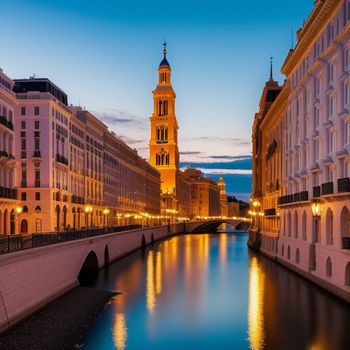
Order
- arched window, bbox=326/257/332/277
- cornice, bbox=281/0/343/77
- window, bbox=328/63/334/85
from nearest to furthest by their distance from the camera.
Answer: cornice, bbox=281/0/343/77 < arched window, bbox=326/257/332/277 < window, bbox=328/63/334/85

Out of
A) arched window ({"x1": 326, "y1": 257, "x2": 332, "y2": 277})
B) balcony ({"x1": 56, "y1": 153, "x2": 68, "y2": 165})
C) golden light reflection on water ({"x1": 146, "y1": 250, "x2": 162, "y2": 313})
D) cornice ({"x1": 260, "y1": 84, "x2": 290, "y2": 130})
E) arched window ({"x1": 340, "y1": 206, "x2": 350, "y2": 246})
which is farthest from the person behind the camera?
balcony ({"x1": 56, "y1": 153, "x2": 68, "y2": 165})

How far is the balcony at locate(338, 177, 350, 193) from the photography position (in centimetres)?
4209

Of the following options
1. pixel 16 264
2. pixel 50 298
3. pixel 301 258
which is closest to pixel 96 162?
pixel 301 258

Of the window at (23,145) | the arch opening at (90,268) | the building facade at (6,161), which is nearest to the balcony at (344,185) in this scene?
the arch opening at (90,268)

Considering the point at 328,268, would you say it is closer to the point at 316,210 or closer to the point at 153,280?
the point at 316,210

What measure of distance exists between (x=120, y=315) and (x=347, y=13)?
98.4ft

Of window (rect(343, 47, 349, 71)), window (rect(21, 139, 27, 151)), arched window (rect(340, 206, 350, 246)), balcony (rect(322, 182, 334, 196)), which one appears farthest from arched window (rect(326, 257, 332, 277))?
window (rect(21, 139, 27, 151))

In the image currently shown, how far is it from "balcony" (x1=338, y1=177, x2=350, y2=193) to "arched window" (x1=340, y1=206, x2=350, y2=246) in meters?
2.02

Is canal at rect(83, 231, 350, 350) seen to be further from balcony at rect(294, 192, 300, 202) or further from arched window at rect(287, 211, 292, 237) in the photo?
balcony at rect(294, 192, 300, 202)

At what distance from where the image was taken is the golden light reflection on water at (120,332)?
32759mm

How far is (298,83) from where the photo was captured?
2485 inches

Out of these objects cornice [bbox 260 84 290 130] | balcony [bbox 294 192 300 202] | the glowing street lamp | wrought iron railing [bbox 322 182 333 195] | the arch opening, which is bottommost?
the arch opening

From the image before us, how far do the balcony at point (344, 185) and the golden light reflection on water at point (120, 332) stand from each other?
65.0ft

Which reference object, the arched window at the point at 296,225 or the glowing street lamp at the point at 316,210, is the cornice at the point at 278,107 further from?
the glowing street lamp at the point at 316,210
